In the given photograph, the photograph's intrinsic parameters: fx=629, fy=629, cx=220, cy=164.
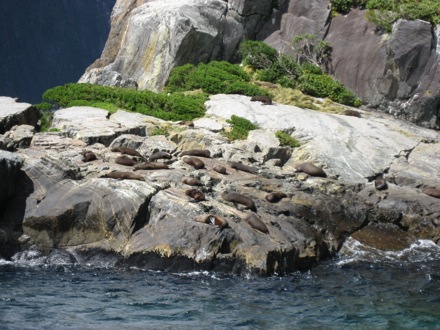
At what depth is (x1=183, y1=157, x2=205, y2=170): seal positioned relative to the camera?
1812 centimetres

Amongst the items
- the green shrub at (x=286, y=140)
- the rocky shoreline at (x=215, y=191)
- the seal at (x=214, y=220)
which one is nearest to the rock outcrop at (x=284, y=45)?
the rocky shoreline at (x=215, y=191)

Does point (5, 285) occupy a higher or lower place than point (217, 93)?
lower

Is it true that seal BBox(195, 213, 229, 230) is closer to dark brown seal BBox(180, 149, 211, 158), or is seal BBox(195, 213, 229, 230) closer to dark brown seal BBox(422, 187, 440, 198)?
dark brown seal BBox(180, 149, 211, 158)

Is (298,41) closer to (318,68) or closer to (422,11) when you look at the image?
(318,68)

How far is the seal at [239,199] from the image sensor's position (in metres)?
16.0

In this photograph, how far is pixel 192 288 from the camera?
12.8 meters

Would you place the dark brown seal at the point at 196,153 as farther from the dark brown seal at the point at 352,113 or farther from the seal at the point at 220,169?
the dark brown seal at the point at 352,113

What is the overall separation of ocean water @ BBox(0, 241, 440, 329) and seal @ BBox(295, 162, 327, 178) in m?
4.85

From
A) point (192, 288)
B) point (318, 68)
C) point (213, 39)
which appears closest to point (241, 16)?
point (213, 39)

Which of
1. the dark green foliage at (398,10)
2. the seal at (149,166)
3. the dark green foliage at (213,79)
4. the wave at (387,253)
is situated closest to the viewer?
the wave at (387,253)

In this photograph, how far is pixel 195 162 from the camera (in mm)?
18172

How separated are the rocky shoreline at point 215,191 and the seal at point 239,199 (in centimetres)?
11

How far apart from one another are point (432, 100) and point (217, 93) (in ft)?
30.1

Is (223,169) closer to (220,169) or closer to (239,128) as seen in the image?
(220,169)
